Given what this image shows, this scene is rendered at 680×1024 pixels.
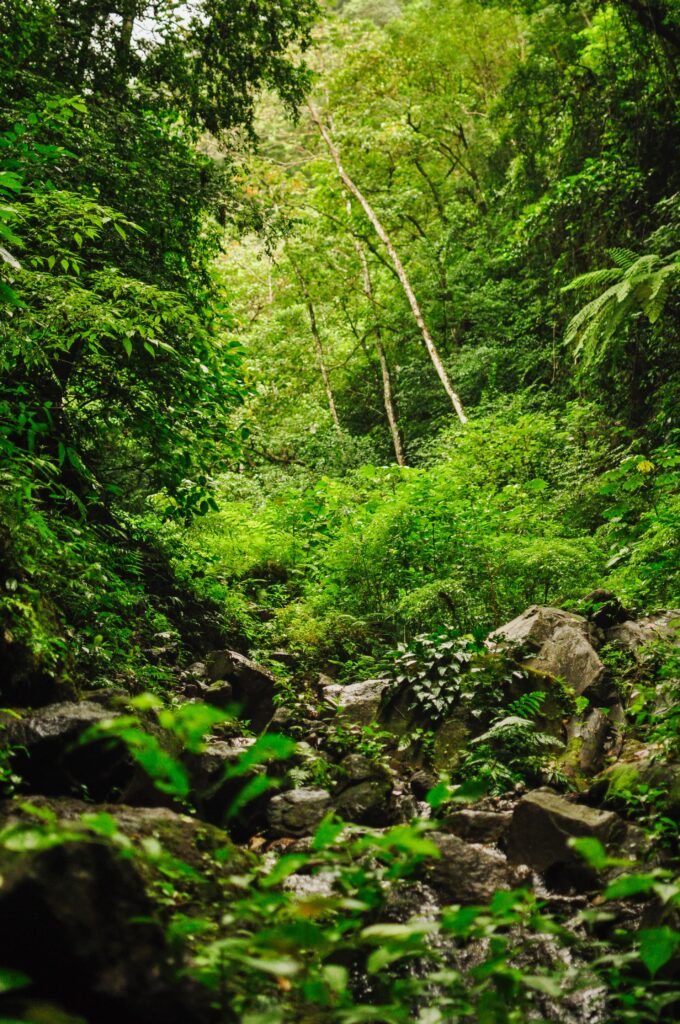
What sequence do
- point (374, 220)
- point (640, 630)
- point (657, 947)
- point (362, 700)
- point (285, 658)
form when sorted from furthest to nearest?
point (374, 220) → point (285, 658) → point (362, 700) → point (640, 630) → point (657, 947)

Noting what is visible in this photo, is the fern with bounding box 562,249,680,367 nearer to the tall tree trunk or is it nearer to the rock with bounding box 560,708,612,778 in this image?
the rock with bounding box 560,708,612,778

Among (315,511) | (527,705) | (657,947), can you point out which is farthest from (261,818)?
(315,511)

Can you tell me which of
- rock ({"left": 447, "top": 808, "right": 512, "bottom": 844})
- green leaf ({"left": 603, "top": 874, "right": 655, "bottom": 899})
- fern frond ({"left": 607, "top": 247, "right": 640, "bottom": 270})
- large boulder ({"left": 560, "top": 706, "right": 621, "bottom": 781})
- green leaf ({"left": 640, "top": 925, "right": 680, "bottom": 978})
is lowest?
large boulder ({"left": 560, "top": 706, "right": 621, "bottom": 781})

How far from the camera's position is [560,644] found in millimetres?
5945

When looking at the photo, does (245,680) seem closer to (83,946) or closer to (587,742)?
(587,742)

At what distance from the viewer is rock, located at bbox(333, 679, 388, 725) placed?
5.99 m

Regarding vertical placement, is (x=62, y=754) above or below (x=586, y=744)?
above

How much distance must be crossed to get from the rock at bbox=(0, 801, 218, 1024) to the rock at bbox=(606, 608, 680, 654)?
510 cm

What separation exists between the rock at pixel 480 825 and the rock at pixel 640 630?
2292 mm

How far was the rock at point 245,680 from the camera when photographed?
20.4ft

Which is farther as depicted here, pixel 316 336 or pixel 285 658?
pixel 316 336

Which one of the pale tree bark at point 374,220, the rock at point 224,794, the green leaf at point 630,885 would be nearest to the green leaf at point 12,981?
the green leaf at point 630,885

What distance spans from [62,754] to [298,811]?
1.75 meters

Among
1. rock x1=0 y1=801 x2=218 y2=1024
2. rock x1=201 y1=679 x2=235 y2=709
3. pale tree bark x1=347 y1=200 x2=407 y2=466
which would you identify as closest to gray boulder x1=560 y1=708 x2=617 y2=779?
rock x1=201 y1=679 x2=235 y2=709
